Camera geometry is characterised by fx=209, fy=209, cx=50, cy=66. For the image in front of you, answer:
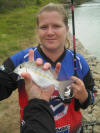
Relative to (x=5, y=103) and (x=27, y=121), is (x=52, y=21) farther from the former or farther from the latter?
(x=5, y=103)

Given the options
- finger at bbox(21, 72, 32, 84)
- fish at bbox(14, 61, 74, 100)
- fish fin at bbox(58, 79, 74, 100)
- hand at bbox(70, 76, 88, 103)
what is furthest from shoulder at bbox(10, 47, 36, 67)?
finger at bbox(21, 72, 32, 84)

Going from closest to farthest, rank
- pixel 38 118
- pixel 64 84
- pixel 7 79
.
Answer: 1. pixel 38 118
2. pixel 64 84
3. pixel 7 79

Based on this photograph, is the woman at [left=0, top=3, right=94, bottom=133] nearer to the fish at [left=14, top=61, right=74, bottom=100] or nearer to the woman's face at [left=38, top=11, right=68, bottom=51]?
the woman's face at [left=38, top=11, right=68, bottom=51]

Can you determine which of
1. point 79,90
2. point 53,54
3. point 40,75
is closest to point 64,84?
point 79,90

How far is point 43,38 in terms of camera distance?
2961mm

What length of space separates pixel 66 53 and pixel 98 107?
2.83m

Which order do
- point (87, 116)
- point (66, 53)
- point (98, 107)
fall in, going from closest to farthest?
point (66, 53) → point (87, 116) → point (98, 107)

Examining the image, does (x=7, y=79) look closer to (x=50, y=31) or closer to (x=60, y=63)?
(x=60, y=63)

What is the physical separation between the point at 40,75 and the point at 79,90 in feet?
1.68

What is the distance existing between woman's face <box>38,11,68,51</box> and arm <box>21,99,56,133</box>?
1293mm

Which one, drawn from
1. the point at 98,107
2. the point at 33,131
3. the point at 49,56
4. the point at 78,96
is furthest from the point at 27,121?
the point at 98,107

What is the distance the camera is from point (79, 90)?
250 cm

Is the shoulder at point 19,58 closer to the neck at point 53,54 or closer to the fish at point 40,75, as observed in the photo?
the neck at point 53,54

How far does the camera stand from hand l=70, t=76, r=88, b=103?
2.42 metres
